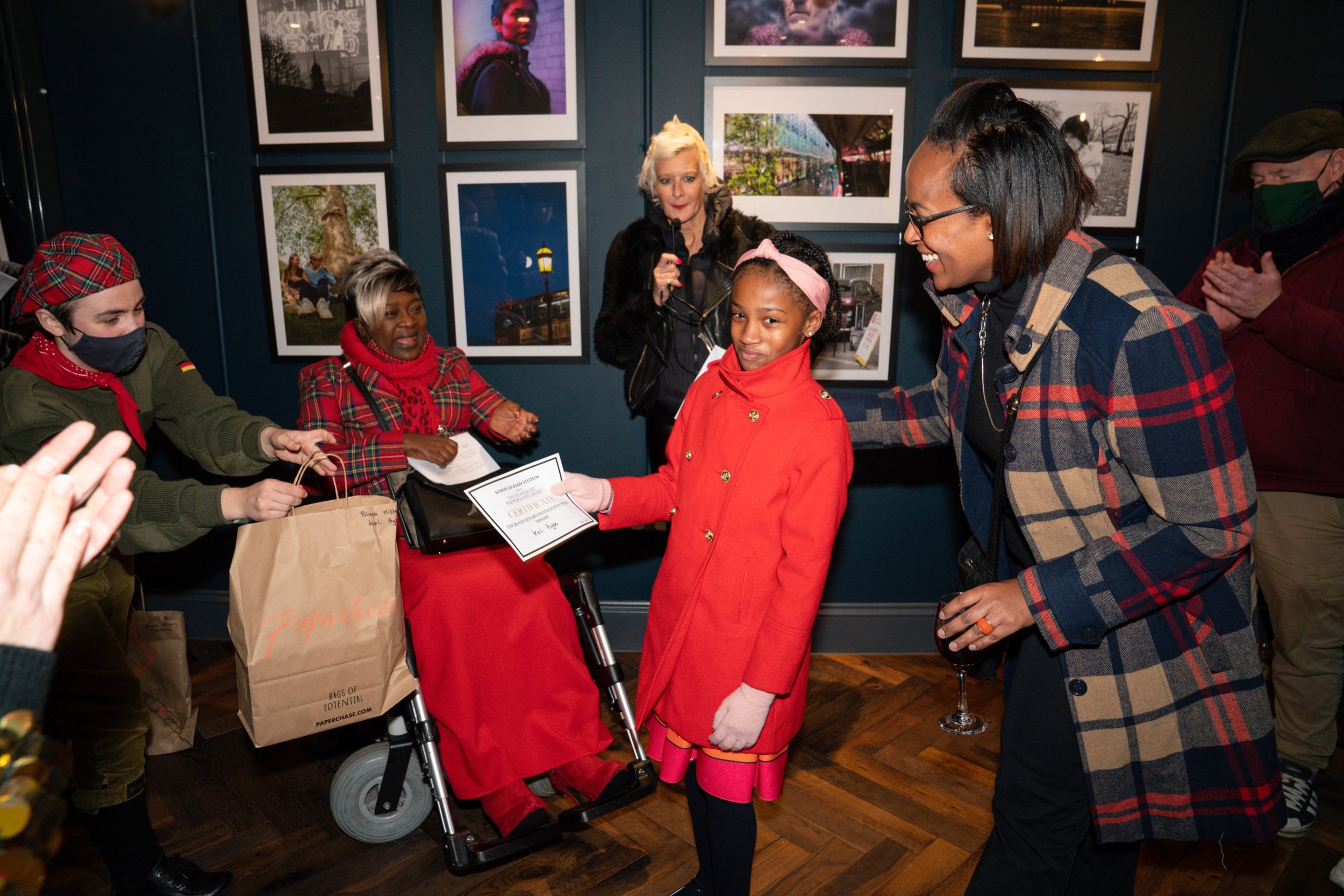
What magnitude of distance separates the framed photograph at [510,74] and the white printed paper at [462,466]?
1371 mm

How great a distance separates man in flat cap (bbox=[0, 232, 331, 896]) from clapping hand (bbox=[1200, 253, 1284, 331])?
2.65 metres

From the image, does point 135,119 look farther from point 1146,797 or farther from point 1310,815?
point 1310,815

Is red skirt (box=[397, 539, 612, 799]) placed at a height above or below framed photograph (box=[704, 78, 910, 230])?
below

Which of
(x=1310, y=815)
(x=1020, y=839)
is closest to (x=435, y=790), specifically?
(x=1020, y=839)

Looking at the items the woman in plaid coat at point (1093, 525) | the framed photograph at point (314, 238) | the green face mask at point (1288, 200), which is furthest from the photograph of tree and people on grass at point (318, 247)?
the green face mask at point (1288, 200)

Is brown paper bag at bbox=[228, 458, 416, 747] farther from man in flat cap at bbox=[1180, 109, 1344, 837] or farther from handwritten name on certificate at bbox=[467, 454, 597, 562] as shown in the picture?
man in flat cap at bbox=[1180, 109, 1344, 837]

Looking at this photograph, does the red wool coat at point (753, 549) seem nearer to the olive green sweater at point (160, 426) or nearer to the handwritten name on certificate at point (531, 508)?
the handwritten name on certificate at point (531, 508)

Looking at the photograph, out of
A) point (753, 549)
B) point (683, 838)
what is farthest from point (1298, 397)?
point (683, 838)

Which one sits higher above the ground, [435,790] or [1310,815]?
[435,790]

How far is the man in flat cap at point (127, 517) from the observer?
1952 millimetres

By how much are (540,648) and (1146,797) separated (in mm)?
1578

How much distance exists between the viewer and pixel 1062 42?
126 inches

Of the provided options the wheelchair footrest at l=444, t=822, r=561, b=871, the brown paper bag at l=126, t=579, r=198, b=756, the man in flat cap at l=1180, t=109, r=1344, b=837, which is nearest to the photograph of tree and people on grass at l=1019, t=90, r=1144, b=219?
the man in flat cap at l=1180, t=109, r=1344, b=837

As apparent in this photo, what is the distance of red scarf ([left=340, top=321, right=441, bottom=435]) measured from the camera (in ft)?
9.14
